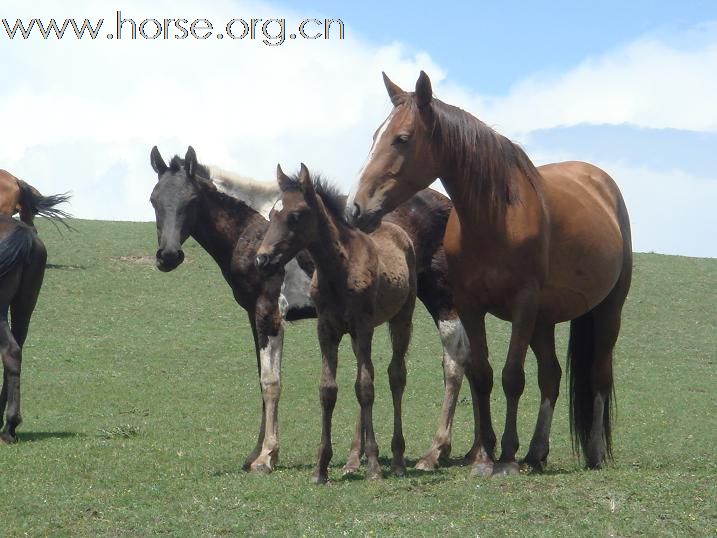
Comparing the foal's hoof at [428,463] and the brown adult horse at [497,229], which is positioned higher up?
the brown adult horse at [497,229]

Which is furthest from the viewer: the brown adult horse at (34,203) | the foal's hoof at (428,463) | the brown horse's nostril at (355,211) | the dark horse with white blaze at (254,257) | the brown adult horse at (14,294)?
the brown adult horse at (34,203)

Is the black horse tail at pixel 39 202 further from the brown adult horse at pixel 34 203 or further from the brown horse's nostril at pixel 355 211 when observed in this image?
the brown horse's nostril at pixel 355 211

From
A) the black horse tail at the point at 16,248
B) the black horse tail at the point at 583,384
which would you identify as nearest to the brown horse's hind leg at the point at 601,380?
the black horse tail at the point at 583,384

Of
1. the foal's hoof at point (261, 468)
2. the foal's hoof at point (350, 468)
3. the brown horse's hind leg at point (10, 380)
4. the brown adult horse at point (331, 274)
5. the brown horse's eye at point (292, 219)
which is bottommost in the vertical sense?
the foal's hoof at point (261, 468)

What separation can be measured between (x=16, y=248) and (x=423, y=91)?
20.6 ft

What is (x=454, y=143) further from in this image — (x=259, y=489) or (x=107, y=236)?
(x=107, y=236)

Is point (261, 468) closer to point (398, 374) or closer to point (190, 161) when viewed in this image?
point (398, 374)

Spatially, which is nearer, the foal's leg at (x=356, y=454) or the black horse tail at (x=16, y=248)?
the foal's leg at (x=356, y=454)

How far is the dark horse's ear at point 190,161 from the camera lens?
10.5 meters

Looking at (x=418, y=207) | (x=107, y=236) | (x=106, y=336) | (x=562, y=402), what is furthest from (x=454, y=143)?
(x=107, y=236)

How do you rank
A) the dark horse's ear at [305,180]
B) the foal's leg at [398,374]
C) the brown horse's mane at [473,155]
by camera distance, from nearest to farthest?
1. the brown horse's mane at [473,155]
2. the dark horse's ear at [305,180]
3. the foal's leg at [398,374]

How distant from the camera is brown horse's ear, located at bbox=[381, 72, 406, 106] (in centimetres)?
843

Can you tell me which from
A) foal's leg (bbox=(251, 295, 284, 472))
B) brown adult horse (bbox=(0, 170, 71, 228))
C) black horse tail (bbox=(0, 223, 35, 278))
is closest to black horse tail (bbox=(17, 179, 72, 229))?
brown adult horse (bbox=(0, 170, 71, 228))

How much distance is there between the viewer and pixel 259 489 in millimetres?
8625
